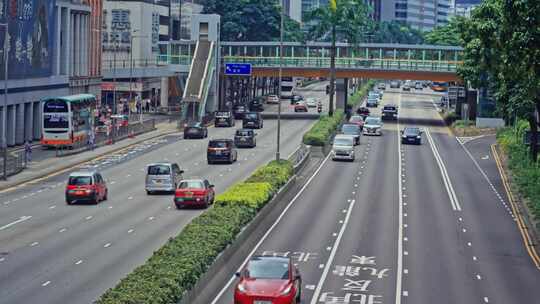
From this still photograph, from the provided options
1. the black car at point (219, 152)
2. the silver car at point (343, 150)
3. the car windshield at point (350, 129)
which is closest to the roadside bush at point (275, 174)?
the black car at point (219, 152)

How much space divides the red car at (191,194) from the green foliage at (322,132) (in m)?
30.9

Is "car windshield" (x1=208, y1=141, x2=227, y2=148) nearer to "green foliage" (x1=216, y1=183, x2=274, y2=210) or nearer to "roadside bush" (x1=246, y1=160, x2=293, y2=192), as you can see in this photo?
"roadside bush" (x1=246, y1=160, x2=293, y2=192)

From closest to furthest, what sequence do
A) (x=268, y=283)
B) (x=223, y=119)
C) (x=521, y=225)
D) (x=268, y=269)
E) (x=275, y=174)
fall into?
(x=268, y=283)
(x=268, y=269)
(x=521, y=225)
(x=275, y=174)
(x=223, y=119)

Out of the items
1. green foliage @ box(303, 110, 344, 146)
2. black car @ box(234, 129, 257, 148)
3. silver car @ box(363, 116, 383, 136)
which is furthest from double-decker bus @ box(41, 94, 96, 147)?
silver car @ box(363, 116, 383, 136)

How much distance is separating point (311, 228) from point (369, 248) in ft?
18.8

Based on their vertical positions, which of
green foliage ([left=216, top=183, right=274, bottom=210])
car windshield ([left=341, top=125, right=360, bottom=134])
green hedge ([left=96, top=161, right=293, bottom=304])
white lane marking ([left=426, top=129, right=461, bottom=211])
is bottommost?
white lane marking ([left=426, top=129, right=461, bottom=211])

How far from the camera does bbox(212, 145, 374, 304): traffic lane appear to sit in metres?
40.1

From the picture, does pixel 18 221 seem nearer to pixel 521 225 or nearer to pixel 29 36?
pixel 521 225

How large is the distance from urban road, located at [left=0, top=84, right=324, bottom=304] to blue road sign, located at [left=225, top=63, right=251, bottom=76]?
47535mm

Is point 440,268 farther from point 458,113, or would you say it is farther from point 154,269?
point 458,113

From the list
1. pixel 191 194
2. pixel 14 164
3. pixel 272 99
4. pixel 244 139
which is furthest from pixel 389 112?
pixel 191 194

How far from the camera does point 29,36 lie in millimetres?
91250

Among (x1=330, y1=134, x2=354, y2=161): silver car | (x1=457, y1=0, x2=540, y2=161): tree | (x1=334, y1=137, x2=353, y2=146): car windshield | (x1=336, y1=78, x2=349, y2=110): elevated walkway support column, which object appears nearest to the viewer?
(x1=457, y1=0, x2=540, y2=161): tree

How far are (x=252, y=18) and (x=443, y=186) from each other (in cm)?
10985
